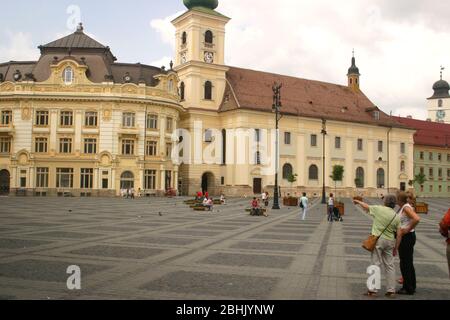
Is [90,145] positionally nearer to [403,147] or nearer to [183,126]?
[183,126]

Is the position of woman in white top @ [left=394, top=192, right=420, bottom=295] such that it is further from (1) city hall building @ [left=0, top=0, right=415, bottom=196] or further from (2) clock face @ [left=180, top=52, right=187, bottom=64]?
(2) clock face @ [left=180, top=52, right=187, bottom=64]

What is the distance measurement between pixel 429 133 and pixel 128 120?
202 feet

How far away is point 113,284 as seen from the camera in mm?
9633

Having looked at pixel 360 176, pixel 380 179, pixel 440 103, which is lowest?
pixel 380 179

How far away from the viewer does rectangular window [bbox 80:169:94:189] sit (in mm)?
55812

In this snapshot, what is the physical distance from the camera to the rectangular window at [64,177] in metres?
55.6

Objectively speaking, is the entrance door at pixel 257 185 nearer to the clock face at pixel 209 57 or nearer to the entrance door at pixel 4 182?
the clock face at pixel 209 57

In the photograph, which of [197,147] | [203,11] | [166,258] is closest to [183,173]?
[197,147]

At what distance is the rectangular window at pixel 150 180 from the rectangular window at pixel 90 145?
6.22 metres

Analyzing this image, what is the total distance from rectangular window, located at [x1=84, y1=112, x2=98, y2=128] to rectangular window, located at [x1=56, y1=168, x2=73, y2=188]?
5.43 metres

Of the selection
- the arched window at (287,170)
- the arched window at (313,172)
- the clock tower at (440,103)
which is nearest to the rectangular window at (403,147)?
the arched window at (313,172)

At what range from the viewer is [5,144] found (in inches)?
2216

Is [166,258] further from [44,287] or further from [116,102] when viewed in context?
[116,102]

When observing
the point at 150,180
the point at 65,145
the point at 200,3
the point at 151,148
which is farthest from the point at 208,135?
the point at 65,145
